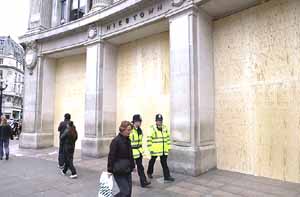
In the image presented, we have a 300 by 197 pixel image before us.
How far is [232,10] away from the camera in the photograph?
7816mm

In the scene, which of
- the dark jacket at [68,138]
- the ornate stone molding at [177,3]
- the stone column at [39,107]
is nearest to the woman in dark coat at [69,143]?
the dark jacket at [68,138]

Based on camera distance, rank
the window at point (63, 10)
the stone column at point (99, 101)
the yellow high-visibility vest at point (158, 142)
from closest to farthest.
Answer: the yellow high-visibility vest at point (158, 142) < the stone column at point (99, 101) < the window at point (63, 10)

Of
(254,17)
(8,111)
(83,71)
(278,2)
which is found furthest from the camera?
(8,111)

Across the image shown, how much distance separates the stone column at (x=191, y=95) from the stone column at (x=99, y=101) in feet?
12.4

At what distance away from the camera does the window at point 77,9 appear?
12734 millimetres

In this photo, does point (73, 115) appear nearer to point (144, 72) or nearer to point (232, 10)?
point (144, 72)

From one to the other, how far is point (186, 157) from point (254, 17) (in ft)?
15.1

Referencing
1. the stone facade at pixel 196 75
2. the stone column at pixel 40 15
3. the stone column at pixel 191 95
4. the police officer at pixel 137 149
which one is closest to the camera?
the police officer at pixel 137 149

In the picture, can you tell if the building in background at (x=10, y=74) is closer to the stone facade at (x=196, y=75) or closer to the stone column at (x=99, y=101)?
the stone column at (x=99, y=101)

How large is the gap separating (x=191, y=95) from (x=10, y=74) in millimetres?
62562

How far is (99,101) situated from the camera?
1052 cm

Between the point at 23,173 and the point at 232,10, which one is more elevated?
the point at 232,10

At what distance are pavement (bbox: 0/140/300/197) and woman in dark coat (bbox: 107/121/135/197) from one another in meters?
1.55

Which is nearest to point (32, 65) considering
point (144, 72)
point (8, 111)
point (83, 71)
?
point (83, 71)
